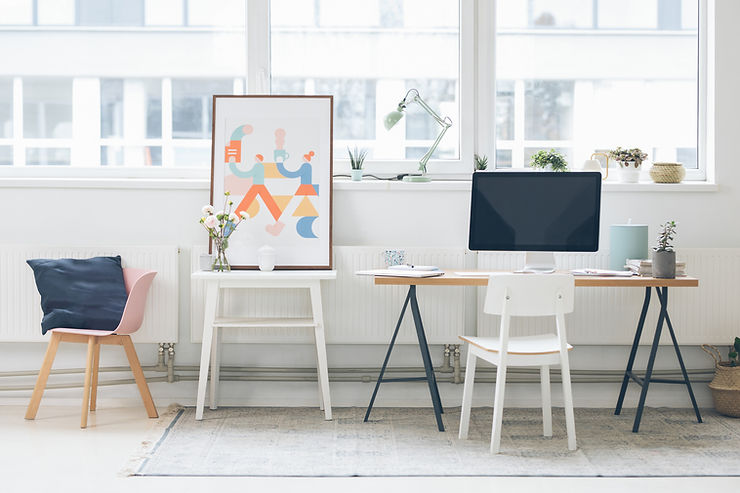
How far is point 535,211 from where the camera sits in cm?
366

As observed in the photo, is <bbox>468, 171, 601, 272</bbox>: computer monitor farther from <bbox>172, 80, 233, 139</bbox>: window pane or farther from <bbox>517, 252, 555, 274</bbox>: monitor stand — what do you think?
<bbox>172, 80, 233, 139</bbox>: window pane

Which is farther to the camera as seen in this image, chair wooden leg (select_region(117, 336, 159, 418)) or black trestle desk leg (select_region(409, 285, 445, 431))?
chair wooden leg (select_region(117, 336, 159, 418))

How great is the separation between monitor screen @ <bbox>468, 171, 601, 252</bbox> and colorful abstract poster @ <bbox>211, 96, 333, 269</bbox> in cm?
78

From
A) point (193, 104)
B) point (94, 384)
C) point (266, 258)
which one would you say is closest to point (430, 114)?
point (266, 258)

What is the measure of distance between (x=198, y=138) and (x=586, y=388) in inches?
97.4

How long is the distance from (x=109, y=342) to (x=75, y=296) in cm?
29

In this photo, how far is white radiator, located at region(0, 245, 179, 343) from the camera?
12.6ft

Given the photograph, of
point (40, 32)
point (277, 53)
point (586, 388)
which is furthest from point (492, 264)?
point (40, 32)

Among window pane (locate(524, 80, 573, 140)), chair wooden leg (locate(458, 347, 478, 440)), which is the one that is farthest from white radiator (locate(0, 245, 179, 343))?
window pane (locate(524, 80, 573, 140))

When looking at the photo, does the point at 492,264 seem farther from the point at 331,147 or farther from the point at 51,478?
the point at 51,478

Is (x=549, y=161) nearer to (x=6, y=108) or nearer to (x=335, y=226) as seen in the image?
(x=335, y=226)

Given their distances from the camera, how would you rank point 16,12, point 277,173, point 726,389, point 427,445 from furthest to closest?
point 16,12, point 277,173, point 726,389, point 427,445

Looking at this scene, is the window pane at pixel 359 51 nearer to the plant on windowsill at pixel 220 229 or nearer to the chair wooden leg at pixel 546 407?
the plant on windowsill at pixel 220 229

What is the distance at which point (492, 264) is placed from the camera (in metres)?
3.91
